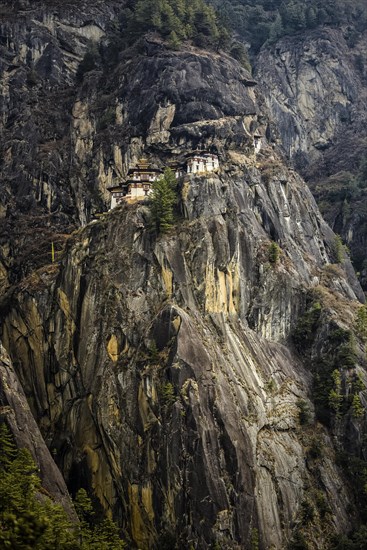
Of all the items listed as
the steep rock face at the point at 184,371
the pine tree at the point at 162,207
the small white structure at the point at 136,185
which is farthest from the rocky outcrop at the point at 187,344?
the small white structure at the point at 136,185

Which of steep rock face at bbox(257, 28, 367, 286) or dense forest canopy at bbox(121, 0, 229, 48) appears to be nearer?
dense forest canopy at bbox(121, 0, 229, 48)

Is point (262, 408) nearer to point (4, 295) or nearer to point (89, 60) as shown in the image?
point (4, 295)

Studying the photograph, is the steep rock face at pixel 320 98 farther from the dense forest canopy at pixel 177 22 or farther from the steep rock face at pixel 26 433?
the steep rock face at pixel 26 433

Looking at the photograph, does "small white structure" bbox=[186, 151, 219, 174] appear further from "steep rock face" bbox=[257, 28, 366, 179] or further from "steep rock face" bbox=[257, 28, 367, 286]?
"steep rock face" bbox=[257, 28, 366, 179]

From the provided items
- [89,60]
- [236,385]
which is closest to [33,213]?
[89,60]

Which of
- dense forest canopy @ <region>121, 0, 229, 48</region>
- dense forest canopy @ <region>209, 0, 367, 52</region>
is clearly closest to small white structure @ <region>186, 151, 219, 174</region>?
dense forest canopy @ <region>121, 0, 229, 48</region>

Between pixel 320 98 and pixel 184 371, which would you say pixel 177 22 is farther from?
pixel 184 371
